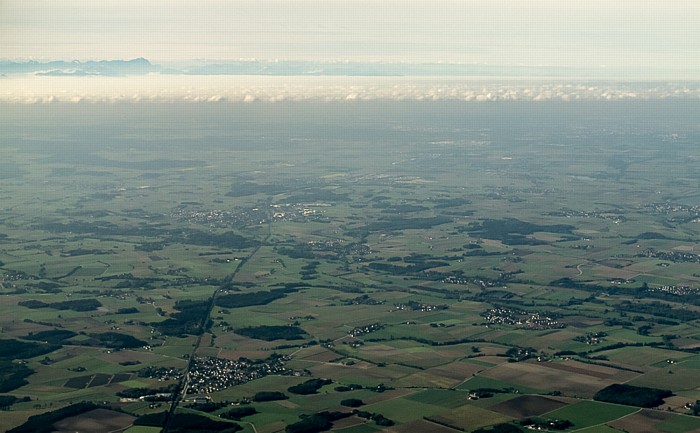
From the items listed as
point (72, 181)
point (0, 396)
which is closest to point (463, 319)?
point (0, 396)

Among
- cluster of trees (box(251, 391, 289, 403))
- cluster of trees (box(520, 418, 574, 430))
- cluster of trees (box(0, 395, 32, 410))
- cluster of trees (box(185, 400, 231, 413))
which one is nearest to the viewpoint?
cluster of trees (box(520, 418, 574, 430))

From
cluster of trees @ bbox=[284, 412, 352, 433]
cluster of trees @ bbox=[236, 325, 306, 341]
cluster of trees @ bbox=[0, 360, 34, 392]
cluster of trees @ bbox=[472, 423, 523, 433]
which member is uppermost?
cluster of trees @ bbox=[472, 423, 523, 433]

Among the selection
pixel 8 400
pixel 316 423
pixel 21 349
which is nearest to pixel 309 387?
pixel 316 423

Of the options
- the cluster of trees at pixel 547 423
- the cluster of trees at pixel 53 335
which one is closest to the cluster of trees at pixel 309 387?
the cluster of trees at pixel 547 423

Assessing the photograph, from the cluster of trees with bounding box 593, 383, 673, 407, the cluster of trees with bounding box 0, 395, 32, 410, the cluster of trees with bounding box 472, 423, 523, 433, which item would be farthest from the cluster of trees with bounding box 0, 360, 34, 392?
the cluster of trees with bounding box 593, 383, 673, 407

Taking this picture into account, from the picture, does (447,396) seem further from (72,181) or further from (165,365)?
(72,181)

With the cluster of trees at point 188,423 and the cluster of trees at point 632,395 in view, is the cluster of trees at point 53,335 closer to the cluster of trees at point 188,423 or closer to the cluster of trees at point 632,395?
the cluster of trees at point 188,423

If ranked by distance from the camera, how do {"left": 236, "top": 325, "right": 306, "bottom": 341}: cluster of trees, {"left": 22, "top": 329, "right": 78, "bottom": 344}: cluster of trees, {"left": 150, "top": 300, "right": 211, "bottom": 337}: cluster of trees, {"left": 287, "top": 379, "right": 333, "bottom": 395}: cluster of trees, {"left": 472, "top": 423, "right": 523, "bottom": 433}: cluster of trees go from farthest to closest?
1. {"left": 150, "top": 300, "right": 211, "bottom": 337}: cluster of trees
2. {"left": 236, "top": 325, "right": 306, "bottom": 341}: cluster of trees
3. {"left": 22, "top": 329, "right": 78, "bottom": 344}: cluster of trees
4. {"left": 287, "top": 379, "right": 333, "bottom": 395}: cluster of trees
5. {"left": 472, "top": 423, "right": 523, "bottom": 433}: cluster of trees

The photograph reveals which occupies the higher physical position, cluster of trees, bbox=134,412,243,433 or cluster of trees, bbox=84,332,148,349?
cluster of trees, bbox=134,412,243,433

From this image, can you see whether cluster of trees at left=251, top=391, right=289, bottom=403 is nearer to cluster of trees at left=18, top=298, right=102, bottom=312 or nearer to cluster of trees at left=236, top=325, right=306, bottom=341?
cluster of trees at left=236, top=325, right=306, bottom=341
